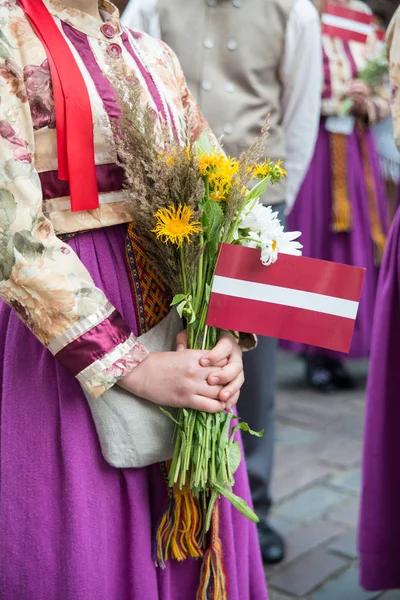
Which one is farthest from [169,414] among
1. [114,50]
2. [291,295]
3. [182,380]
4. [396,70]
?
[396,70]

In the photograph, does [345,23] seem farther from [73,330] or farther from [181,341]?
[73,330]

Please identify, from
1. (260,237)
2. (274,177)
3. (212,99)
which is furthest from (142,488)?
(212,99)

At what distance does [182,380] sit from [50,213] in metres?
0.39

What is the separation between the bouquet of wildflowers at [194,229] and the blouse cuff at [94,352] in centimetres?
13

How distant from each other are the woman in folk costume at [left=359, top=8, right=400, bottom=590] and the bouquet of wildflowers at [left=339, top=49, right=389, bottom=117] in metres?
1.81

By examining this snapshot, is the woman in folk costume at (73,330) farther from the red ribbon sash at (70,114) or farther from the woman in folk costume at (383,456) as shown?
the woman in folk costume at (383,456)

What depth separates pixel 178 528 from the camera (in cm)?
150

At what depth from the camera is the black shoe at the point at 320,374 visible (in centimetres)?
446

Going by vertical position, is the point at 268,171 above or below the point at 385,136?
above

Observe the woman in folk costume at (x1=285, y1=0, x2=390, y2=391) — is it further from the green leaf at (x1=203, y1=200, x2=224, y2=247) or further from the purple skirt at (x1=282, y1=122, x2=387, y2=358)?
the green leaf at (x1=203, y1=200, x2=224, y2=247)

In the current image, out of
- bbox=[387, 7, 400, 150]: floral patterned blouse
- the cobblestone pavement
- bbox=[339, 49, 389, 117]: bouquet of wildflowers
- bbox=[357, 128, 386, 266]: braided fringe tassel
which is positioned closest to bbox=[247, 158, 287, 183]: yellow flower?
bbox=[387, 7, 400, 150]: floral patterned blouse

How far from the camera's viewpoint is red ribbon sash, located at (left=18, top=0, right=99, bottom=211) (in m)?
1.37

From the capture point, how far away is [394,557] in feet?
7.38

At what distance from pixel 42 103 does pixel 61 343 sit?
42 cm
